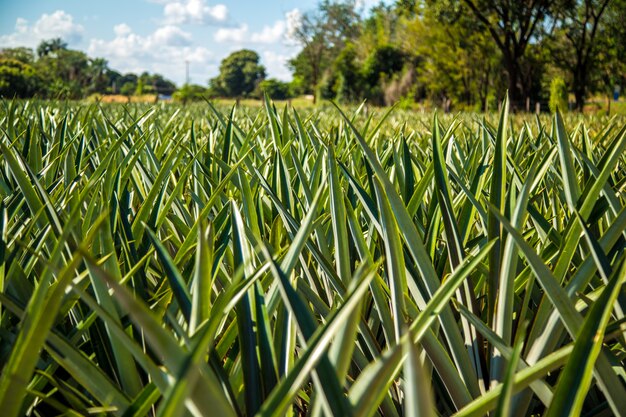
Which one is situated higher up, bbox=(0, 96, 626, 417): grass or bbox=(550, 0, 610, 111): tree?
bbox=(550, 0, 610, 111): tree

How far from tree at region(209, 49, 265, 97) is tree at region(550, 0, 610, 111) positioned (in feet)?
197

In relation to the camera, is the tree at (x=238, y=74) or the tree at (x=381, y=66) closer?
the tree at (x=381, y=66)

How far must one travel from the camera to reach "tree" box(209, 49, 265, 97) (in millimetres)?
82650

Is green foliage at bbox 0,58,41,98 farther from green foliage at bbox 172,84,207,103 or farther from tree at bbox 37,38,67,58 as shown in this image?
tree at bbox 37,38,67,58

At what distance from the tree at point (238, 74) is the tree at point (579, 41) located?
5991cm

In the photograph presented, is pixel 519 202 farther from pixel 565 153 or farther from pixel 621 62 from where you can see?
pixel 621 62

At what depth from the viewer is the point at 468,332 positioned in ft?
2.32

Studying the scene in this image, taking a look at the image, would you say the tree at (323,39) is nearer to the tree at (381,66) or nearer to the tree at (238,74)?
the tree at (381,66)

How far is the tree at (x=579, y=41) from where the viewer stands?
20172mm

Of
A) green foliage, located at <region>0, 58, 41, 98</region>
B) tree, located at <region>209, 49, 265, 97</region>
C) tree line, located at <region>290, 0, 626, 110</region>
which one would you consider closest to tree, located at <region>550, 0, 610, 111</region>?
tree line, located at <region>290, 0, 626, 110</region>

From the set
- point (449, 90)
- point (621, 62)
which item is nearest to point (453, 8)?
point (621, 62)

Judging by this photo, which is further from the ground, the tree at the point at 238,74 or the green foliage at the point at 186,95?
the tree at the point at 238,74

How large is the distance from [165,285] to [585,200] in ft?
1.94

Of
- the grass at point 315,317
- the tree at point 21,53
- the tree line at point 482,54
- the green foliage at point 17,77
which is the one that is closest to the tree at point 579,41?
the tree line at point 482,54
